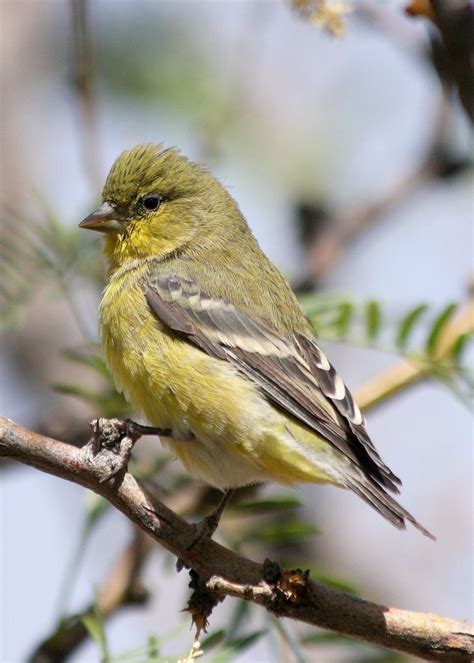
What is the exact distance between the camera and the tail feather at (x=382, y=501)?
3.33 meters

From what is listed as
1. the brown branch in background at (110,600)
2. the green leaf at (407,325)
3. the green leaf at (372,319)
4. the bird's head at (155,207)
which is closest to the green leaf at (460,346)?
the green leaf at (407,325)

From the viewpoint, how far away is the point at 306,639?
11.9 ft

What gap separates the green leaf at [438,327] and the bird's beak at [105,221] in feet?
4.76

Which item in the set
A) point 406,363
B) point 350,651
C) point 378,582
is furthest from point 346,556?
point 406,363

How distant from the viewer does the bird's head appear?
460 cm

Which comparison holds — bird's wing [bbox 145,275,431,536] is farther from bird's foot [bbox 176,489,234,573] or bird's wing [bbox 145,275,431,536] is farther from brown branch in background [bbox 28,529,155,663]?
brown branch in background [bbox 28,529,155,663]

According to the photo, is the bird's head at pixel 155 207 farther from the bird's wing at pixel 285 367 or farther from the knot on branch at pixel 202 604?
the knot on branch at pixel 202 604

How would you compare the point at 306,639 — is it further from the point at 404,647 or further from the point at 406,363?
the point at 406,363

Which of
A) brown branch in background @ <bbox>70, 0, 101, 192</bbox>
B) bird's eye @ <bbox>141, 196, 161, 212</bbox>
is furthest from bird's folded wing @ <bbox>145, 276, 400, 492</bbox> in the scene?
brown branch in background @ <bbox>70, 0, 101, 192</bbox>

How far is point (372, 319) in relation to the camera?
413cm

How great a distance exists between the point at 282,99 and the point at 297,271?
2.38m

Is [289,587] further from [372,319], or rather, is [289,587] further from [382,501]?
[372,319]

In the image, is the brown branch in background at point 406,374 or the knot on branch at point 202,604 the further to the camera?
the brown branch in background at point 406,374

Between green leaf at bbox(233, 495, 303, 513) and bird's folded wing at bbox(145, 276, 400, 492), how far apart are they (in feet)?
1.08
